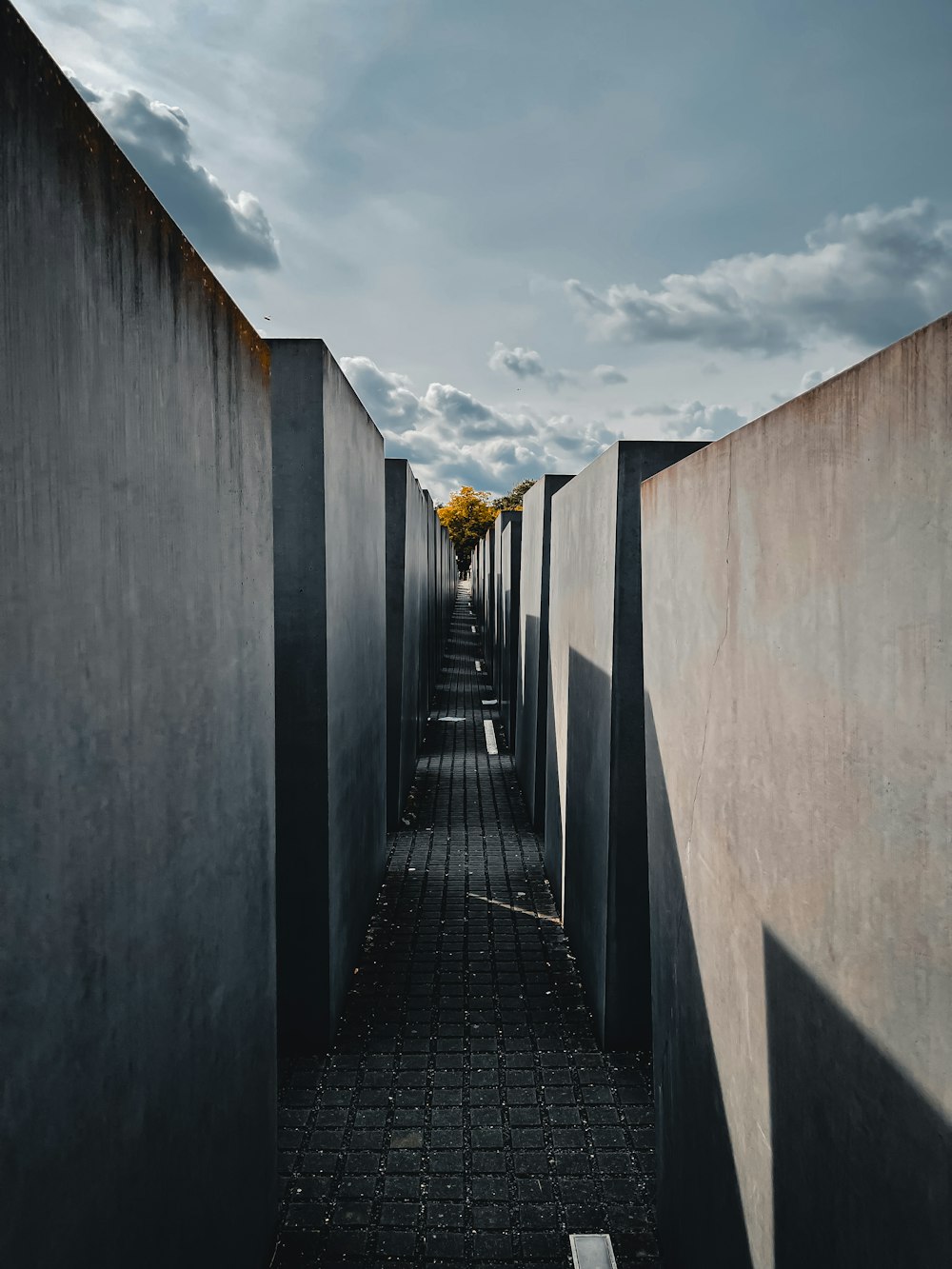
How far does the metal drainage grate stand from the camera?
9.89ft

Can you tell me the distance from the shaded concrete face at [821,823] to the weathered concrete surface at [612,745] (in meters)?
1.53

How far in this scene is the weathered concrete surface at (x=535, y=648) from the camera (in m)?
8.98

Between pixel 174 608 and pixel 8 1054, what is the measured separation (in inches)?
50.3

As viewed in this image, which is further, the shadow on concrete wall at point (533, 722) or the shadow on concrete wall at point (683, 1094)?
the shadow on concrete wall at point (533, 722)

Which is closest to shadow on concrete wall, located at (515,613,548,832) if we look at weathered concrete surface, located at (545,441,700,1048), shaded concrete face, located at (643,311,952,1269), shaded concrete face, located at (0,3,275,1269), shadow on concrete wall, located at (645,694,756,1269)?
weathered concrete surface, located at (545,441,700,1048)

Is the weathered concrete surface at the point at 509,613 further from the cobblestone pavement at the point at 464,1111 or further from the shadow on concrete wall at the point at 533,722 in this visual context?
the cobblestone pavement at the point at 464,1111

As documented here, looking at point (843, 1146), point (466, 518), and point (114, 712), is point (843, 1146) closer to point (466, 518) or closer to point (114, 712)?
point (114, 712)

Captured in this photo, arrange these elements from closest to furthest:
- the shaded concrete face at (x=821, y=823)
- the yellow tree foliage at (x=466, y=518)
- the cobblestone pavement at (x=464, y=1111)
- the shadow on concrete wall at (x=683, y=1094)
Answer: the shaded concrete face at (x=821, y=823) < the shadow on concrete wall at (x=683, y=1094) < the cobblestone pavement at (x=464, y=1111) < the yellow tree foliage at (x=466, y=518)

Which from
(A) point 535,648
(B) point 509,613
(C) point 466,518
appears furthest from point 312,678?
(C) point 466,518

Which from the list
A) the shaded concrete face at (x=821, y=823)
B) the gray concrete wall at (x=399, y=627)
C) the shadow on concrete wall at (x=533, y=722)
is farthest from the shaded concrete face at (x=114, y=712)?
the gray concrete wall at (x=399, y=627)

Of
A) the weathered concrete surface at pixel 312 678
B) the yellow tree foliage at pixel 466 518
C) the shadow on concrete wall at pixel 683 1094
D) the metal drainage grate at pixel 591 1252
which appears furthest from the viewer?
the yellow tree foliage at pixel 466 518

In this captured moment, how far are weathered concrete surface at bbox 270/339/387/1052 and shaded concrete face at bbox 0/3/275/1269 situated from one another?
5.18 feet

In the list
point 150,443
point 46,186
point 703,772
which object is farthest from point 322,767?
point 46,186

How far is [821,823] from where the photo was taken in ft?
6.89
